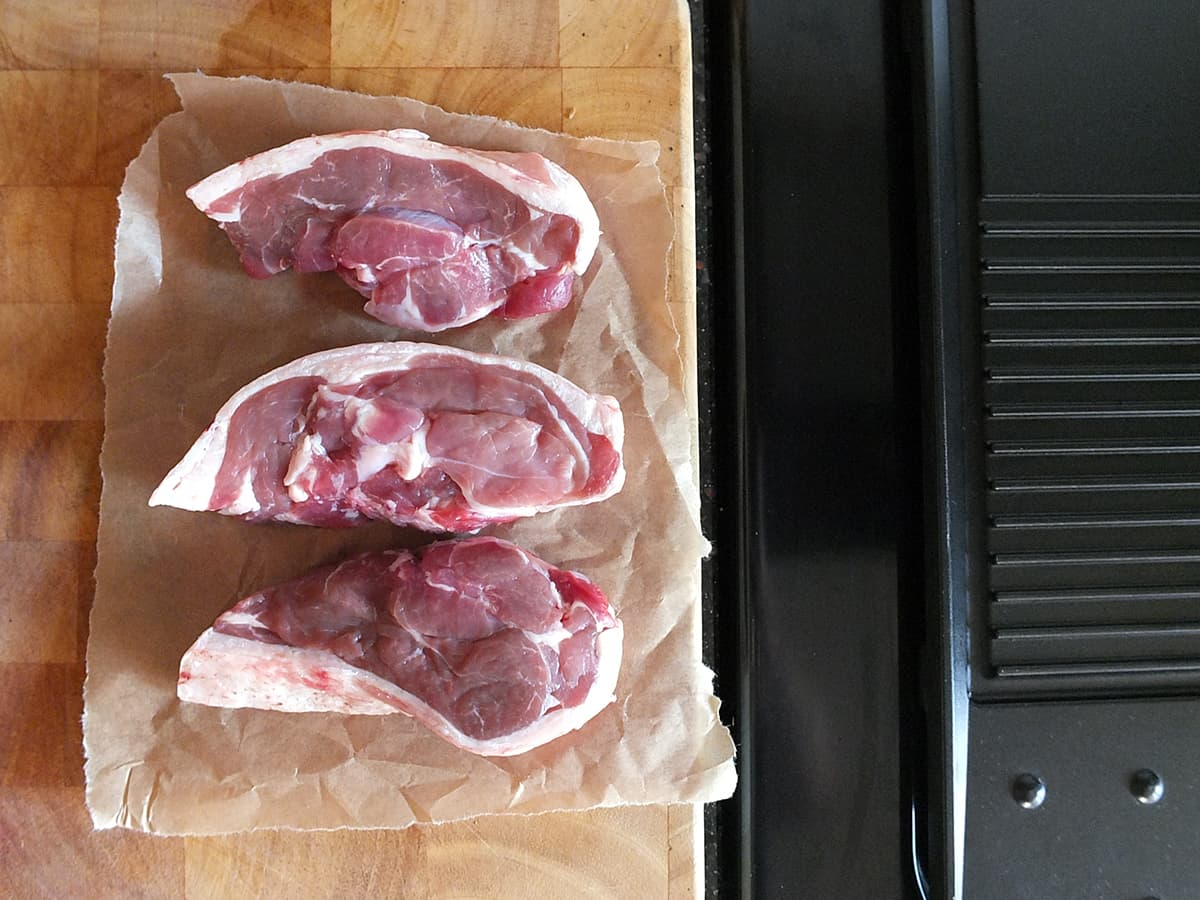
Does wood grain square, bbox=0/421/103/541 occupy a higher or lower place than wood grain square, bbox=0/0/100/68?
lower

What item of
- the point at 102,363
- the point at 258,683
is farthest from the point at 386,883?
the point at 102,363

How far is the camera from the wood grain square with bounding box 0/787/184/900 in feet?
6.24

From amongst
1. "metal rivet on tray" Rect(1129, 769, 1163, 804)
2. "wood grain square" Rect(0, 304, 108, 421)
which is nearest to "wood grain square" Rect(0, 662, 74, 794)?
"wood grain square" Rect(0, 304, 108, 421)

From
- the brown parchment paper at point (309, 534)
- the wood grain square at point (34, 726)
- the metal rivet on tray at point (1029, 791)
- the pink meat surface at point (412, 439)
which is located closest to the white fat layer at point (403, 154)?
the brown parchment paper at point (309, 534)

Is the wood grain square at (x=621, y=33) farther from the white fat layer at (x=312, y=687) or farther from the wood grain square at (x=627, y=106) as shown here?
the white fat layer at (x=312, y=687)

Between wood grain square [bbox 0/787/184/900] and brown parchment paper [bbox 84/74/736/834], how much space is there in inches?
4.2

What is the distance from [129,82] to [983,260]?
1904mm

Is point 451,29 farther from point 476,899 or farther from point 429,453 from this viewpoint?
point 476,899

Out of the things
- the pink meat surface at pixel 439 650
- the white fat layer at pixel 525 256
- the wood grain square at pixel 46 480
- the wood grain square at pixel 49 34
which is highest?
the wood grain square at pixel 49 34

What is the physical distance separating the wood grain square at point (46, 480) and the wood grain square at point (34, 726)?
30 cm

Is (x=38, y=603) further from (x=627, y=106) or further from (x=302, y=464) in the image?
(x=627, y=106)

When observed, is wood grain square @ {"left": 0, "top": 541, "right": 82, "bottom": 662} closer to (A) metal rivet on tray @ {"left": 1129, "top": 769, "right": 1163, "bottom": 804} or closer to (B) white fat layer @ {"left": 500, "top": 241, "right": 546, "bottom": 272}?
(B) white fat layer @ {"left": 500, "top": 241, "right": 546, "bottom": 272}

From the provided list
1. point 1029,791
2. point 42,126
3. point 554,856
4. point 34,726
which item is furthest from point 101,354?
point 1029,791

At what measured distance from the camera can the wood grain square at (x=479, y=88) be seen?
1.97 meters
